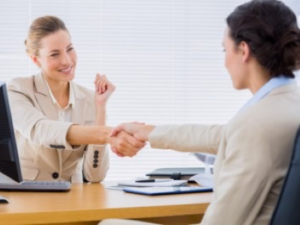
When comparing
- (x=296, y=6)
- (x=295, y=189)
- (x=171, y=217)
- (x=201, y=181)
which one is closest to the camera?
(x=295, y=189)

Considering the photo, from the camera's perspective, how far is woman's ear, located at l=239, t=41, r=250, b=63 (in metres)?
1.66

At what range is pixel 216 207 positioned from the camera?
1.48 meters

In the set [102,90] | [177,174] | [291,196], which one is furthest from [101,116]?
[291,196]

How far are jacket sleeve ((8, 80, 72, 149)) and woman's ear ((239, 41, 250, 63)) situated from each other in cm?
108

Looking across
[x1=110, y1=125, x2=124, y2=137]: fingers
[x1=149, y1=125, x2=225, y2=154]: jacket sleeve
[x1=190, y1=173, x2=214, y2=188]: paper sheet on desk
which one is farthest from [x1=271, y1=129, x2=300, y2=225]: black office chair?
[x1=110, y1=125, x2=124, y2=137]: fingers

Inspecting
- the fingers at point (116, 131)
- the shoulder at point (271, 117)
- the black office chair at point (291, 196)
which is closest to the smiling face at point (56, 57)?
the fingers at point (116, 131)

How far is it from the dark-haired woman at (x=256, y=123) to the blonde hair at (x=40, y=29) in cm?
132

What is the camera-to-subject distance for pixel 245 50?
5.45 feet

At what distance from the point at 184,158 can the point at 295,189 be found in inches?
115

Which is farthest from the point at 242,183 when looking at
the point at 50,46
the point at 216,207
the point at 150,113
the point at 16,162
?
the point at 150,113

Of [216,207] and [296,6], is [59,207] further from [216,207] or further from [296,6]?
[296,6]

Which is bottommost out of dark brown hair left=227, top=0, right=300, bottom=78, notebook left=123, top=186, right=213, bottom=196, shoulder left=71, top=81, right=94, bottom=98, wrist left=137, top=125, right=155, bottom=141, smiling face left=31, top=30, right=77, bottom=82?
notebook left=123, top=186, right=213, bottom=196

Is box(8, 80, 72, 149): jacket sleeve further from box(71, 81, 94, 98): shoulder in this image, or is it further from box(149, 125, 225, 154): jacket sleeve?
box(149, 125, 225, 154): jacket sleeve

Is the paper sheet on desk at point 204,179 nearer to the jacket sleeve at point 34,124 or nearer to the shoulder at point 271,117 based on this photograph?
the jacket sleeve at point 34,124
